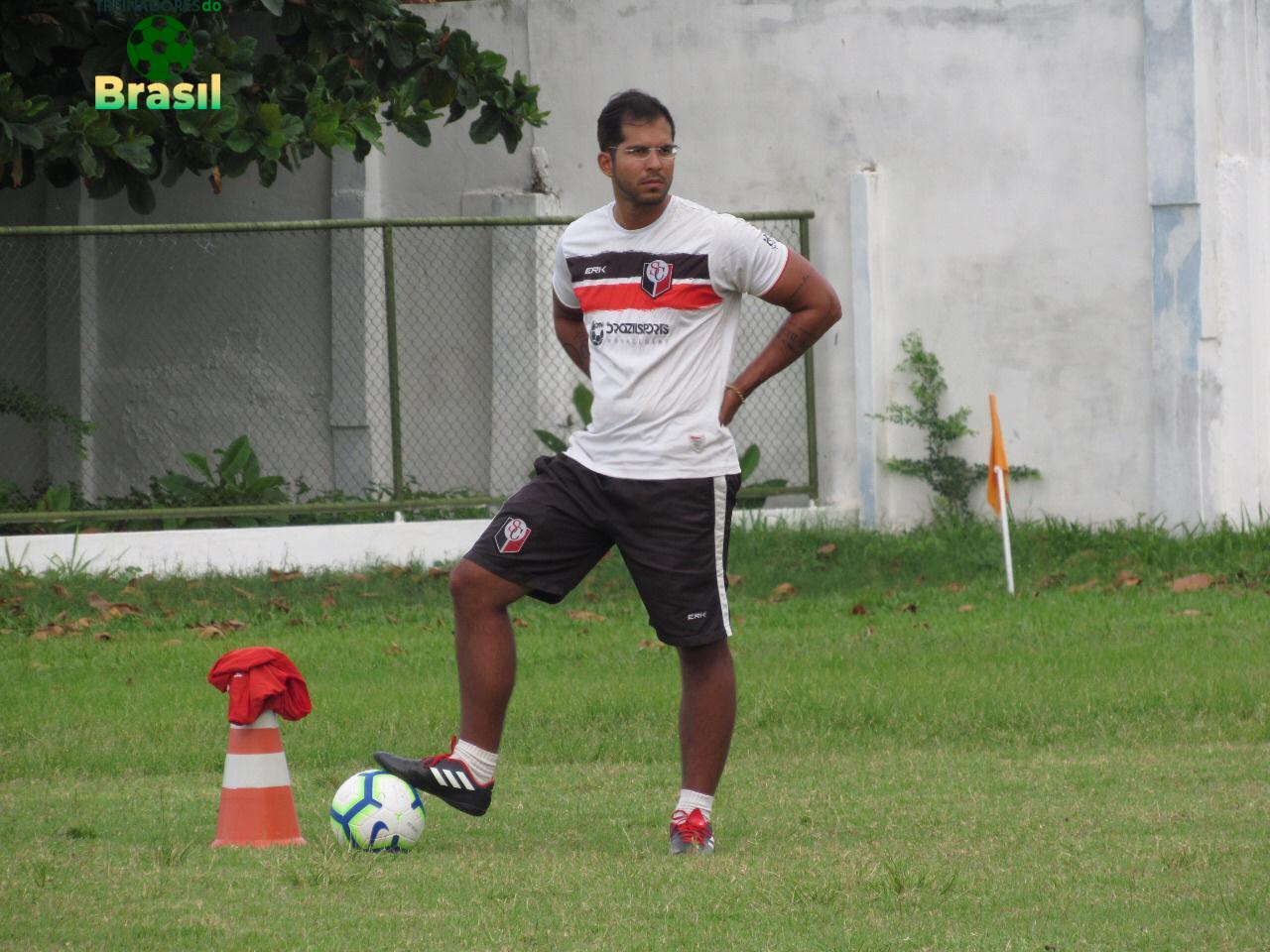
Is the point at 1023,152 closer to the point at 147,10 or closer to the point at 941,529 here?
the point at 941,529

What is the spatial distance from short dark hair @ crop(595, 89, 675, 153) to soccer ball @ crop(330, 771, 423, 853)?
1.89 metres

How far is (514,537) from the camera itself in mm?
5551

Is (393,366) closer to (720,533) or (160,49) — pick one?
(160,49)

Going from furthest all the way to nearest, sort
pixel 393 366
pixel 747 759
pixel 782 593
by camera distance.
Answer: pixel 393 366, pixel 782 593, pixel 747 759

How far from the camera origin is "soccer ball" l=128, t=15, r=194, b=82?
12570mm

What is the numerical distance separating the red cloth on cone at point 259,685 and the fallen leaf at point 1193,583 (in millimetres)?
7205

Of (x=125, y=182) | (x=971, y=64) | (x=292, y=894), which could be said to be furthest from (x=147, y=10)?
(x=292, y=894)

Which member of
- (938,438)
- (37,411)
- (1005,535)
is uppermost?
(37,411)

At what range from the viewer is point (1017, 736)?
24.8 ft

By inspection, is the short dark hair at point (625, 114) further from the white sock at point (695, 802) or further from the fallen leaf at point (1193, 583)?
the fallen leaf at point (1193, 583)

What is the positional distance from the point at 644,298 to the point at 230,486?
27.9 feet

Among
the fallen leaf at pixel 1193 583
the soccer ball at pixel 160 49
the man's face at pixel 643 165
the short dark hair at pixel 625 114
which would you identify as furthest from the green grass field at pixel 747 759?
the soccer ball at pixel 160 49

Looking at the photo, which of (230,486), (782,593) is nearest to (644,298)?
(782,593)

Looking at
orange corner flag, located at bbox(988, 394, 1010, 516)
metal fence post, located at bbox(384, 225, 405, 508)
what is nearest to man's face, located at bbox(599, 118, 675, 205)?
orange corner flag, located at bbox(988, 394, 1010, 516)
